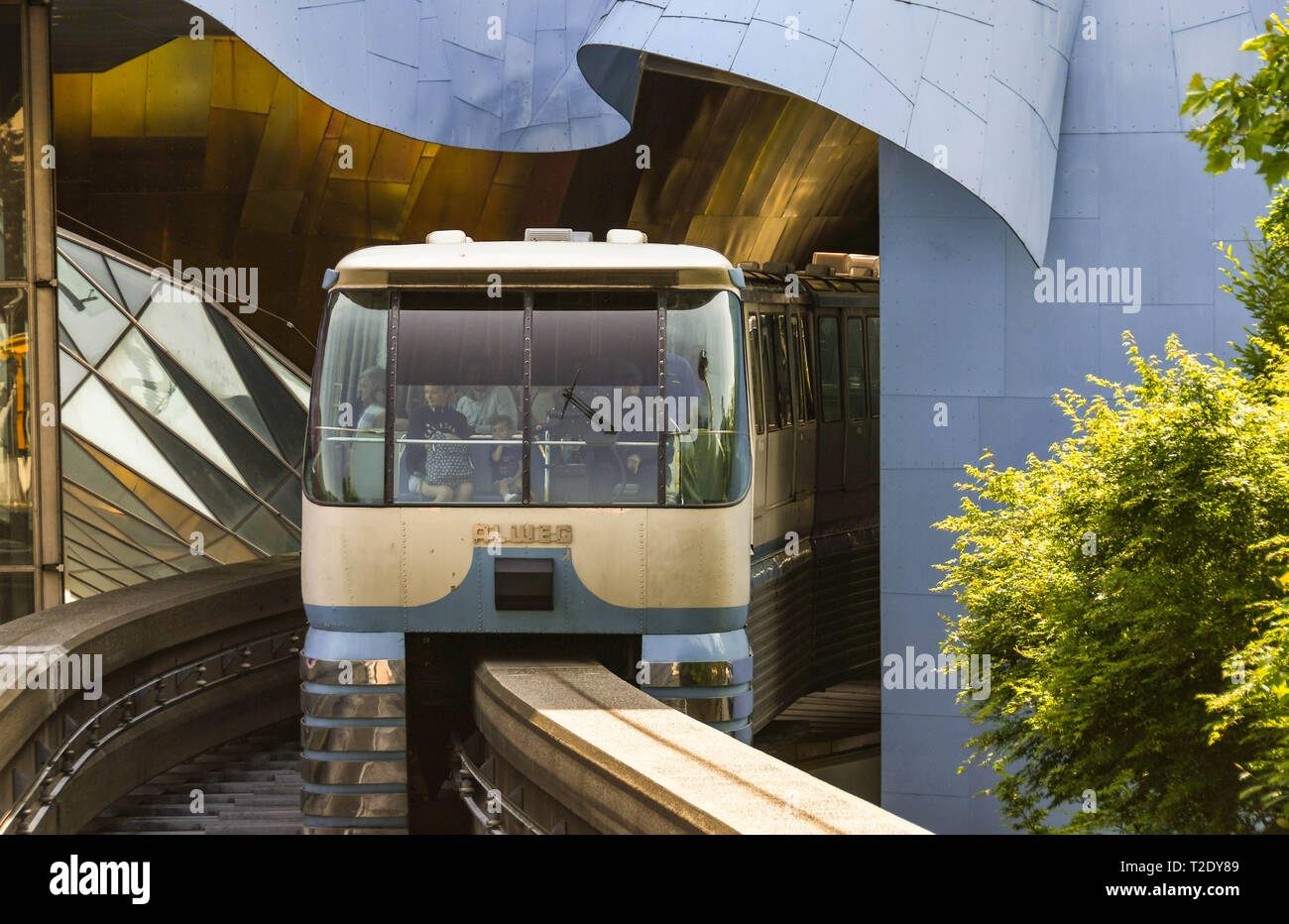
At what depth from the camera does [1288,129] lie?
6.71 metres

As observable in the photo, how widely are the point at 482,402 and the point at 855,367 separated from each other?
30.2 feet

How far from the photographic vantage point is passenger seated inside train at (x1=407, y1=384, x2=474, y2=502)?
11500mm

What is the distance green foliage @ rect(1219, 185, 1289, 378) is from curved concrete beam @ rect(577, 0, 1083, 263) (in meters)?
2.23

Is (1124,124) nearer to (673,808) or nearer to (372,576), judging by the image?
(372,576)

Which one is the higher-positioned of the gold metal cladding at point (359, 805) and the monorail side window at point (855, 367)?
the monorail side window at point (855, 367)

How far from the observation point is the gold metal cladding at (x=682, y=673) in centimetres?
1149

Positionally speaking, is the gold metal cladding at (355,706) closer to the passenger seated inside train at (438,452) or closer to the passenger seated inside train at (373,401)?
the passenger seated inside train at (438,452)

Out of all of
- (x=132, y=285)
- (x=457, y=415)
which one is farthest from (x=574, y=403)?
(x=132, y=285)

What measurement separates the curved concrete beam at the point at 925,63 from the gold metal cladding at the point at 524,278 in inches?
242

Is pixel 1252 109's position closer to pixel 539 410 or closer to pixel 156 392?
pixel 539 410

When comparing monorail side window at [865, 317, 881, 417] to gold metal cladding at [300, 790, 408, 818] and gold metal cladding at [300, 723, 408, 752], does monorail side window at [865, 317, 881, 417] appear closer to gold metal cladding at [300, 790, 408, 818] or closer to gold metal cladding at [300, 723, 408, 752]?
gold metal cladding at [300, 723, 408, 752]

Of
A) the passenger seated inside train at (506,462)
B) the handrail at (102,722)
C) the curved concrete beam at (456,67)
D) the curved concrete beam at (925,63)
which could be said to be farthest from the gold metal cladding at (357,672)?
the curved concrete beam at (456,67)

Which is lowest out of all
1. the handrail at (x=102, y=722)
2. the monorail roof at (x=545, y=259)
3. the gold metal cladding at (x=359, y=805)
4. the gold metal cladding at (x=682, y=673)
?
the gold metal cladding at (x=359, y=805)

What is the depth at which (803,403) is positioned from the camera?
17531mm
